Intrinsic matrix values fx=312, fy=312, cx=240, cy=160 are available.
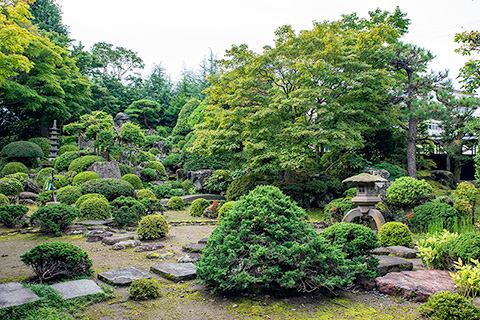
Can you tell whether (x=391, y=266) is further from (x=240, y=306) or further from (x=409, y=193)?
(x=409, y=193)

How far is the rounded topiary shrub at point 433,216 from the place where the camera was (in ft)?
24.7

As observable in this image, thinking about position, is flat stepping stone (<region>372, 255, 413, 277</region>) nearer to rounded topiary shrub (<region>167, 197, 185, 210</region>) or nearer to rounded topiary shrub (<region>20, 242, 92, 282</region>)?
rounded topiary shrub (<region>20, 242, 92, 282</region>)

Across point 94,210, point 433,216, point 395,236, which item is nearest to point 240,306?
point 395,236

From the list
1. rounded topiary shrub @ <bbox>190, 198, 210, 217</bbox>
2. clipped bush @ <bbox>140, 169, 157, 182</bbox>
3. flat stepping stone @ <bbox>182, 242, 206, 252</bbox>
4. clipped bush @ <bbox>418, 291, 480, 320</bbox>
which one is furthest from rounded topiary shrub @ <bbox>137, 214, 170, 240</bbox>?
clipped bush @ <bbox>140, 169, 157, 182</bbox>

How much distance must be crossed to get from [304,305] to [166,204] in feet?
35.0

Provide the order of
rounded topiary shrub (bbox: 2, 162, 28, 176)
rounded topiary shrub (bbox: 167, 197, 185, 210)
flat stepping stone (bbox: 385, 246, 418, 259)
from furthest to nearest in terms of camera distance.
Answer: rounded topiary shrub (bbox: 2, 162, 28, 176) → rounded topiary shrub (bbox: 167, 197, 185, 210) → flat stepping stone (bbox: 385, 246, 418, 259)

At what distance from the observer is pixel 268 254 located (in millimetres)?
3324

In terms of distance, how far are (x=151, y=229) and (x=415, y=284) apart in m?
5.04

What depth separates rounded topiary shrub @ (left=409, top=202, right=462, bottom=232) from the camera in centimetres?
752

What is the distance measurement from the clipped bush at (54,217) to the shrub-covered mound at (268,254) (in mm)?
5061

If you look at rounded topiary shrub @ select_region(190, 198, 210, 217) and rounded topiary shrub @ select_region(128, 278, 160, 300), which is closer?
rounded topiary shrub @ select_region(128, 278, 160, 300)

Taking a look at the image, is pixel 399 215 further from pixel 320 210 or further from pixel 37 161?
pixel 37 161

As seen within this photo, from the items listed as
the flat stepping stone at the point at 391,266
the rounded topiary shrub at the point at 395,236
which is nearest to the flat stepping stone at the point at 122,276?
the flat stepping stone at the point at 391,266

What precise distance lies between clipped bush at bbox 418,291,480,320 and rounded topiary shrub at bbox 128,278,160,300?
9.03ft
